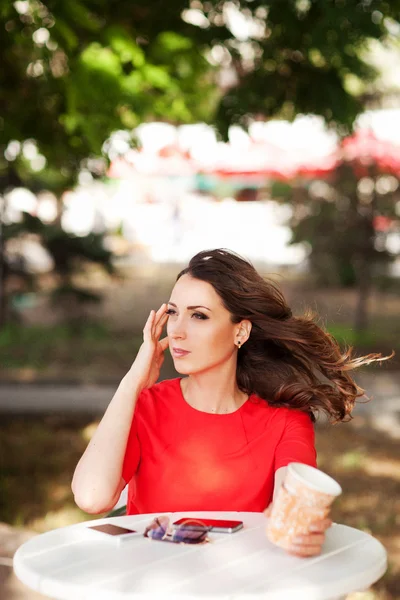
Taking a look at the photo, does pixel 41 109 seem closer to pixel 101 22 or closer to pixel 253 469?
pixel 101 22

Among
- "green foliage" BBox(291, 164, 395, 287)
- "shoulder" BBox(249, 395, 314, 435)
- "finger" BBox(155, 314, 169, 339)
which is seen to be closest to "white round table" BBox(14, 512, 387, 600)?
"shoulder" BBox(249, 395, 314, 435)

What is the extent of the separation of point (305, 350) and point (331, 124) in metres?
2.74

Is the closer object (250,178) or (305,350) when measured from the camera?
(305,350)

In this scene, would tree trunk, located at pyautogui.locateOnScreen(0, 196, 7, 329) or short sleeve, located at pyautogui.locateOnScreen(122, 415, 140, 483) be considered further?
tree trunk, located at pyautogui.locateOnScreen(0, 196, 7, 329)

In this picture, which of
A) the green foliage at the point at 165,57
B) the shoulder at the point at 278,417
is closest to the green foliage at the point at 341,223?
the green foliage at the point at 165,57

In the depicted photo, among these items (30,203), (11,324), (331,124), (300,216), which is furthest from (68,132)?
(30,203)

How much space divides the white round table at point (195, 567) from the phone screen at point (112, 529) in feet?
0.11

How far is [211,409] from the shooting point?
9.34ft

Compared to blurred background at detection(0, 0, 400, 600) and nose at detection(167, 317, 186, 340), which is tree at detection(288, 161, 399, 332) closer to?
blurred background at detection(0, 0, 400, 600)

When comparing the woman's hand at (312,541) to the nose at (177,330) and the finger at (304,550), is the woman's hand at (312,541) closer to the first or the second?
the finger at (304,550)

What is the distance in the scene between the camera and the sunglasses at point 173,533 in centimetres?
229

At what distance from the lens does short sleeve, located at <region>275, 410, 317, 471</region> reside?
2.68m

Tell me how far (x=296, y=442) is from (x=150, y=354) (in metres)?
0.51

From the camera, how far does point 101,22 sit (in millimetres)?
5168
